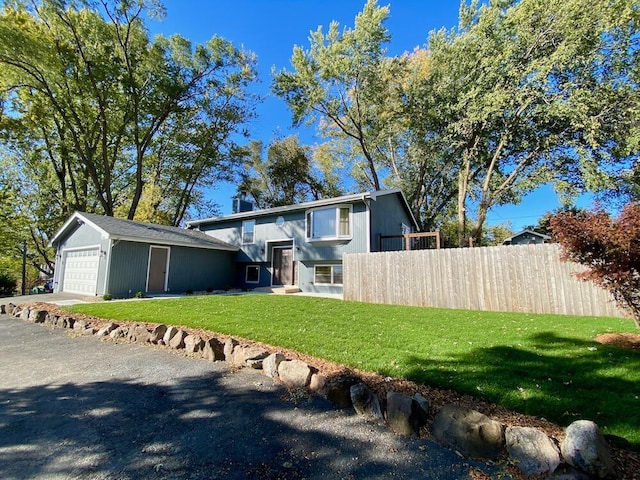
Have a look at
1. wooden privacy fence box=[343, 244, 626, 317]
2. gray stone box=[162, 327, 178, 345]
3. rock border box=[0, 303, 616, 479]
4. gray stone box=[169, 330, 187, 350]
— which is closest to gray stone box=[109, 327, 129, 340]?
gray stone box=[162, 327, 178, 345]

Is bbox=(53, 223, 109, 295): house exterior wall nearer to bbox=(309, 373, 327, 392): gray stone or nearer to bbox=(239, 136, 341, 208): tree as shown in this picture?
bbox=(309, 373, 327, 392): gray stone

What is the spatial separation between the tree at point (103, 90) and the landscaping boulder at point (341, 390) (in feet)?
69.7

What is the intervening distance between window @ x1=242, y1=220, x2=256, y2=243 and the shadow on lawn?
49.4 feet

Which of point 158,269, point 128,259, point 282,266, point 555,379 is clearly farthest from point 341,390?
point 282,266

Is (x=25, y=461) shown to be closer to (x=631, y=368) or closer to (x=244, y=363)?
(x=244, y=363)

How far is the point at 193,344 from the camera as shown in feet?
15.9

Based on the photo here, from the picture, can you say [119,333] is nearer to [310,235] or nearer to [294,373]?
[294,373]

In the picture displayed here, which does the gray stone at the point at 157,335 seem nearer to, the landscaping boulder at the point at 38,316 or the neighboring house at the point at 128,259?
the landscaping boulder at the point at 38,316

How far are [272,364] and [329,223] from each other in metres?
11.4

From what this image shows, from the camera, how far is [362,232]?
14133 mm

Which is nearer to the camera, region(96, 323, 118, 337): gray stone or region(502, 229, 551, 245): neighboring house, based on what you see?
region(96, 323, 118, 337): gray stone

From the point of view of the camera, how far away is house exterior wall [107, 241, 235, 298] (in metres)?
12.5

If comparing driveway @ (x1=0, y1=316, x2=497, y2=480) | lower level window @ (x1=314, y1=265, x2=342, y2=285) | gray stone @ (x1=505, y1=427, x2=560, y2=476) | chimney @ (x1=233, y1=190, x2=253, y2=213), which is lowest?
driveway @ (x1=0, y1=316, x2=497, y2=480)

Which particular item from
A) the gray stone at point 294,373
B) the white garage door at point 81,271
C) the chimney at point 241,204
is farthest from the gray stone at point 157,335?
the chimney at point 241,204
